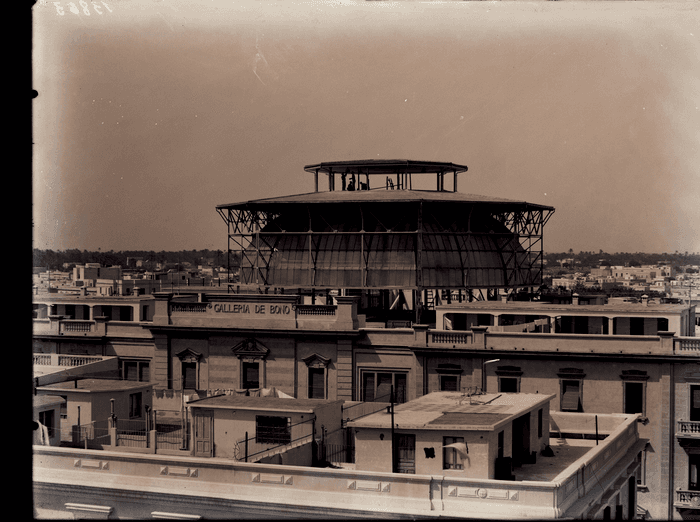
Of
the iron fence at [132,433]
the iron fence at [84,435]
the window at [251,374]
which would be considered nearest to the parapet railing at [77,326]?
the window at [251,374]

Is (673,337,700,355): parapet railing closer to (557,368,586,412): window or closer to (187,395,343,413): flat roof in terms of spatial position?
(557,368,586,412): window

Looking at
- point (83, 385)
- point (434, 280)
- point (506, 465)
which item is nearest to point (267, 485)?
point (506, 465)

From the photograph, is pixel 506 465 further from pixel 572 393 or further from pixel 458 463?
pixel 572 393

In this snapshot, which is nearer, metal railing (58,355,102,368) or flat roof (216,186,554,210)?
metal railing (58,355,102,368)

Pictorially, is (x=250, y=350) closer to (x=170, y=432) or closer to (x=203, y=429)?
(x=170, y=432)

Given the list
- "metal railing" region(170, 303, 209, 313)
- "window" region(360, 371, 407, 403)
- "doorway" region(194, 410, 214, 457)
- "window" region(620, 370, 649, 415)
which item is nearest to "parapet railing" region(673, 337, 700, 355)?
"window" region(620, 370, 649, 415)

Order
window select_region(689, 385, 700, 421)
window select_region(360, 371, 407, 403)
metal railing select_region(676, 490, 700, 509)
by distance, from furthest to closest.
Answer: window select_region(360, 371, 407, 403), window select_region(689, 385, 700, 421), metal railing select_region(676, 490, 700, 509)
